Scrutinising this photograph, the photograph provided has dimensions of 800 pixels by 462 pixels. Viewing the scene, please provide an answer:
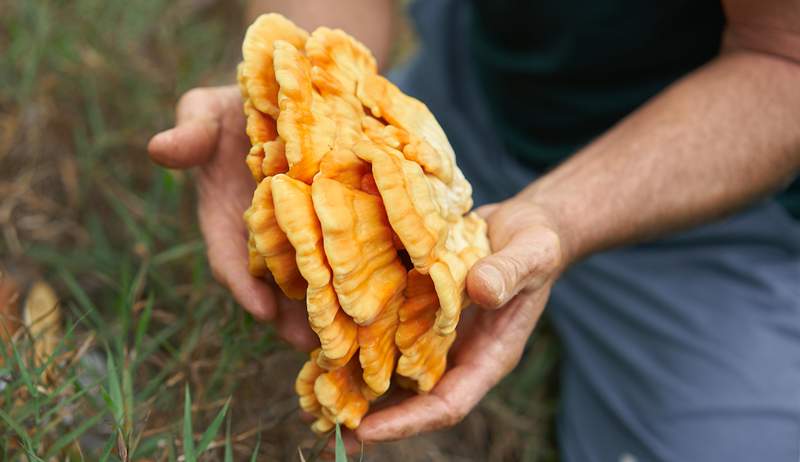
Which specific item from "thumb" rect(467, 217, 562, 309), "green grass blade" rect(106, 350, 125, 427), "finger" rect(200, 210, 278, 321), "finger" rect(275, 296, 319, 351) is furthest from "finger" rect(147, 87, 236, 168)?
"thumb" rect(467, 217, 562, 309)

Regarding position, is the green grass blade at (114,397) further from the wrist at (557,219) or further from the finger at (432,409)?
the wrist at (557,219)

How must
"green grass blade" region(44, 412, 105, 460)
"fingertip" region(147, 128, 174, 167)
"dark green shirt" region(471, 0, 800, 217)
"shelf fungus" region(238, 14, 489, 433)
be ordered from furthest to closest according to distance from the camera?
"dark green shirt" region(471, 0, 800, 217) → "fingertip" region(147, 128, 174, 167) → "green grass blade" region(44, 412, 105, 460) → "shelf fungus" region(238, 14, 489, 433)

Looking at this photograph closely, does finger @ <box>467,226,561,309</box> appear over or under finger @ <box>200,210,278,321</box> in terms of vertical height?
over

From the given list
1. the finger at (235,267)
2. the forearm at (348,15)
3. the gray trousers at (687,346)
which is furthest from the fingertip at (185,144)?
the gray trousers at (687,346)

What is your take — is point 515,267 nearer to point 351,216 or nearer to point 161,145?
point 351,216

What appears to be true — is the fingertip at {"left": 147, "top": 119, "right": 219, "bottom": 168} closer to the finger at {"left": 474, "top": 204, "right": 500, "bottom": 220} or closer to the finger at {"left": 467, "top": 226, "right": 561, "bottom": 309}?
the finger at {"left": 474, "top": 204, "right": 500, "bottom": 220}

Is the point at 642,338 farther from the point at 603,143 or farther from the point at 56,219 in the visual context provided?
the point at 56,219
